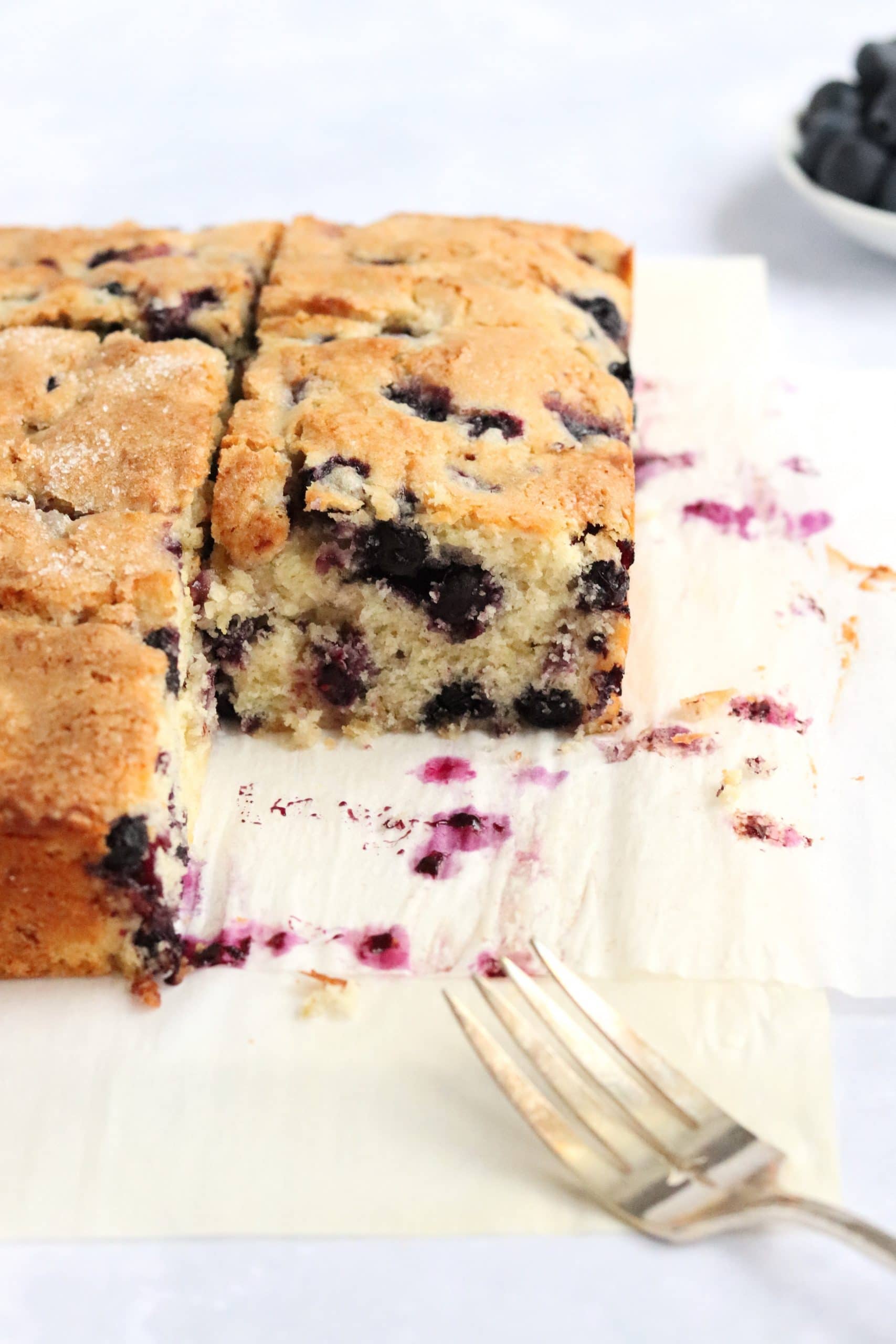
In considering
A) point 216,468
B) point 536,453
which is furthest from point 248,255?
point 536,453

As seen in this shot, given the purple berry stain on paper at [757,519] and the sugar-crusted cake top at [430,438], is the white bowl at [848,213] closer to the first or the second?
the purple berry stain on paper at [757,519]

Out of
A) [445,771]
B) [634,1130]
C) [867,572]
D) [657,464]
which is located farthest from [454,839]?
[657,464]

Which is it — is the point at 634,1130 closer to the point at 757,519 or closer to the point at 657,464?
the point at 757,519

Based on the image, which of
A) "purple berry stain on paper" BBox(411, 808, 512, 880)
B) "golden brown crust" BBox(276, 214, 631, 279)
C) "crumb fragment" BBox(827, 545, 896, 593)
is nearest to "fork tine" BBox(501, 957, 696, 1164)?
"purple berry stain on paper" BBox(411, 808, 512, 880)

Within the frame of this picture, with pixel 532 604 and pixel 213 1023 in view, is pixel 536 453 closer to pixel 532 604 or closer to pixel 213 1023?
pixel 532 604

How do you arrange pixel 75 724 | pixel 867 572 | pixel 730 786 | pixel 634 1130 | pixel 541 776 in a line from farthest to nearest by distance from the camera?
1. pixel 867 572
2. pixel 541 776
3. pixel 730 786
4. pixel 75 724
5. pixel 634 1130

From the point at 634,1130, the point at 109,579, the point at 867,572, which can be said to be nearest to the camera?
the point at 634,1130

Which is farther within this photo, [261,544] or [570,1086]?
[261,544]

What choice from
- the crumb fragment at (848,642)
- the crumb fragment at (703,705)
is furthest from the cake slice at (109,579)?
the crumb fragment at (848,642)
